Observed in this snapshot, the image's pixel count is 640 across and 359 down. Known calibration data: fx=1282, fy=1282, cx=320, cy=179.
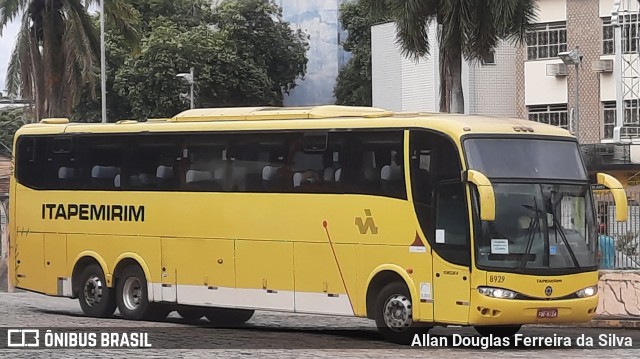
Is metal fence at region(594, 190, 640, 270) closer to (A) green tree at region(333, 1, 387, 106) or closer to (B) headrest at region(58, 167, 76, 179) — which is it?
(B) headrest at region(58, 167, 76, 179)

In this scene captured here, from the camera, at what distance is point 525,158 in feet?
60.0

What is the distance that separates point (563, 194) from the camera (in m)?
18.3

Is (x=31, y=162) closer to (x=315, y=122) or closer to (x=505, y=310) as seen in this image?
(x=315, y=122)

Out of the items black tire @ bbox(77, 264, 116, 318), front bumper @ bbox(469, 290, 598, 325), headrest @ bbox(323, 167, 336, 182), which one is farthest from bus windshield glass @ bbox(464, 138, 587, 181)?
black tire @ bbox(77, 264, 116, 318)

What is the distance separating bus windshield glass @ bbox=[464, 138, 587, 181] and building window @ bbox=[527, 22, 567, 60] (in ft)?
106

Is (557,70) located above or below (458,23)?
above

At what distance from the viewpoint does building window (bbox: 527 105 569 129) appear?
5062 centimetres

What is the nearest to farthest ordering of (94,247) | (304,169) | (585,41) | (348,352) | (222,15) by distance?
(348,352), (304,169), (94,247), (585,41), (222,15)

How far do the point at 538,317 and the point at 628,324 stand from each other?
6591mm

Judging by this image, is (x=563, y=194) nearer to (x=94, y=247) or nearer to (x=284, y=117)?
(x=284, y=117)

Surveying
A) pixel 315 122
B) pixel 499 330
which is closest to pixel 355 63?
pixel 315 122

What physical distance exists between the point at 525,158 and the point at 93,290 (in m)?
9.15

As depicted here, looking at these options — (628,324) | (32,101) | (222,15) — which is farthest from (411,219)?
(222,15)

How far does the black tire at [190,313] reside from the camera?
2352cm
